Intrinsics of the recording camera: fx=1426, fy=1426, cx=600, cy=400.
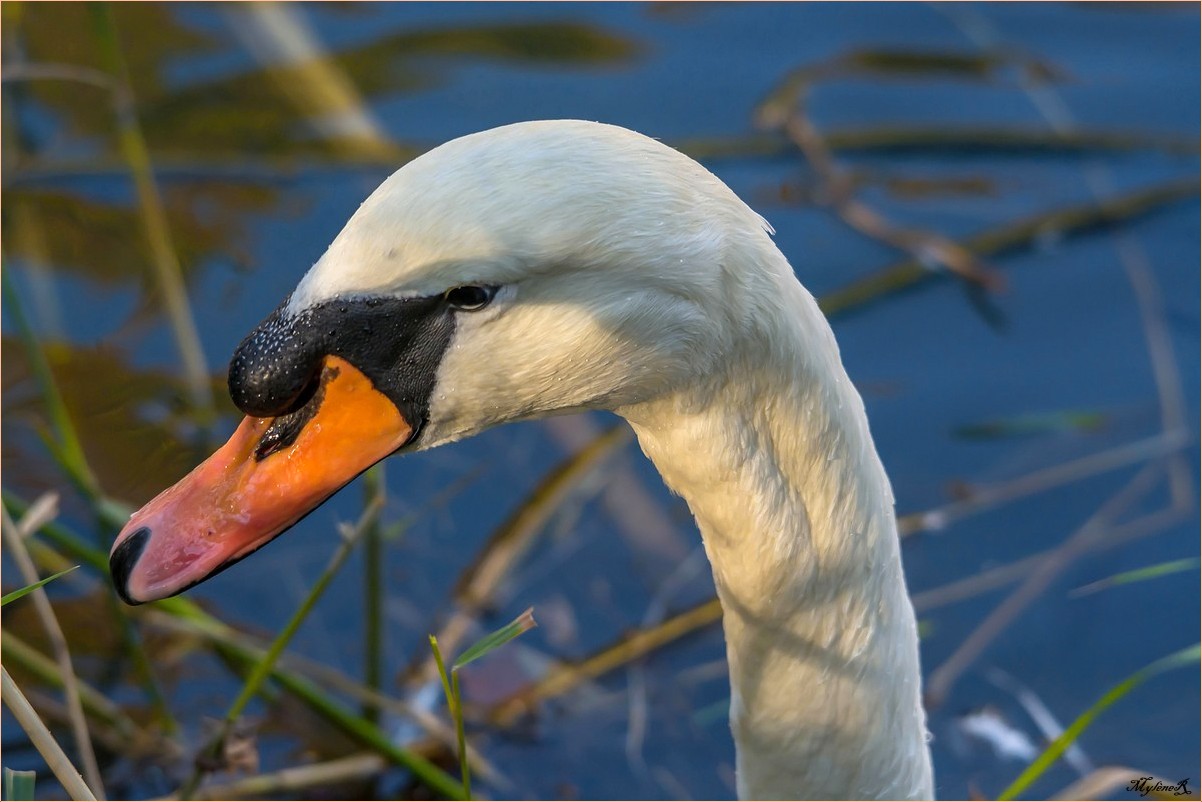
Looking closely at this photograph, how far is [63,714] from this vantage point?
382 centimetres

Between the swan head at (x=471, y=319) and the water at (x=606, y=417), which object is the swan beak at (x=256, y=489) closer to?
the swan head at (x=471, y=319)

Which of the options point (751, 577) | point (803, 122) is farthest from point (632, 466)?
point (751, 577)

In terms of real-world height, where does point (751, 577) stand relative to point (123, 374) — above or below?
above

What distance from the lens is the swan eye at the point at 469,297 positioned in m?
1.99

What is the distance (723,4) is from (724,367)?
4704 mm

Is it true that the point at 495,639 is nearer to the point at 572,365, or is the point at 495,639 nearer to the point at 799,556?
the point at 572,365

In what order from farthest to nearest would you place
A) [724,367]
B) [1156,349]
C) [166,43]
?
[166,43]
[1156,349]
[724,367]

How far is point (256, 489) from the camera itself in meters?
2.17

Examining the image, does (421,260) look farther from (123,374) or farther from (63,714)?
(123,374)

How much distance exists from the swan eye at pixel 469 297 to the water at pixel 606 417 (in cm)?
238

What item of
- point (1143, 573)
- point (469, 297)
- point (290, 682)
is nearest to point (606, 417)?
point (290, 682)

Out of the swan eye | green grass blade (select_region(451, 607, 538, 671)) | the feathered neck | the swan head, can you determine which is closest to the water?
the feathered neck

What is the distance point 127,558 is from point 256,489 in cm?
23

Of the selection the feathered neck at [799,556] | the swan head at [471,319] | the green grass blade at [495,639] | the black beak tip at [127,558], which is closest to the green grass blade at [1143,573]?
the feathered neck at [799,556]
